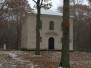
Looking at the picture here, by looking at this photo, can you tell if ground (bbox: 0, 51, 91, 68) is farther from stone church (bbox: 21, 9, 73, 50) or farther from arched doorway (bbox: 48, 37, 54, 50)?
arched doorway (bbox: 48, 37, 54, 50)

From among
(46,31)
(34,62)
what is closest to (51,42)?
(46,31)

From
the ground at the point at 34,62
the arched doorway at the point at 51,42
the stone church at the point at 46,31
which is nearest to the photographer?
the ground at the point at 34,62

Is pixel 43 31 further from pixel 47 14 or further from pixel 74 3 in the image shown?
pixel 74 3

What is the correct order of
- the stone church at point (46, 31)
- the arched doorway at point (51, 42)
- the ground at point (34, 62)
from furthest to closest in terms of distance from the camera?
the arched doorway at point (51, 42)
the stone church at point (46, 31)
the ground at point (34, 62)

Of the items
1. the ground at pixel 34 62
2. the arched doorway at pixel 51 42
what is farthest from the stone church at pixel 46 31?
the ground at pixel 34 62

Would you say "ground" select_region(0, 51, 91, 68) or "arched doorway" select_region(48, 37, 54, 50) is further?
"arched doorway" select_region(48, 37, 54, 50)

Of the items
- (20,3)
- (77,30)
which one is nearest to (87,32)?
(77,30)

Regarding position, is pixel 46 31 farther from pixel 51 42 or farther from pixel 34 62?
pixel 34 62

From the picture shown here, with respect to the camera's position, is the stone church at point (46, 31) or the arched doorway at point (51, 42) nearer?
the stone church at point (46, 31)

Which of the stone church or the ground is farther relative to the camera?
the stone church

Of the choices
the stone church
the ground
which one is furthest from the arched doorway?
the ground

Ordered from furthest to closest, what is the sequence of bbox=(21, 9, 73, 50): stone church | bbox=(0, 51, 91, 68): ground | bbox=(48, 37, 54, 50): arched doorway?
1. bbox=(48, 37, 54, 50): arched doorway
2. bbox=(21, 9, 73, 50): stone church
3. bbox=(0, 51, 91, 68): ground

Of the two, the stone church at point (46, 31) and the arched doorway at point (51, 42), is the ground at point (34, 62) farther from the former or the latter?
the arched doorway at point (51, 42)

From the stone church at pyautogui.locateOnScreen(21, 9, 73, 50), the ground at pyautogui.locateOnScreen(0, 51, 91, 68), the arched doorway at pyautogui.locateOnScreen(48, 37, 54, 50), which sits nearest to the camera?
the ground at pyautogui.locateOnScreen(0, 51, 91, 68)
